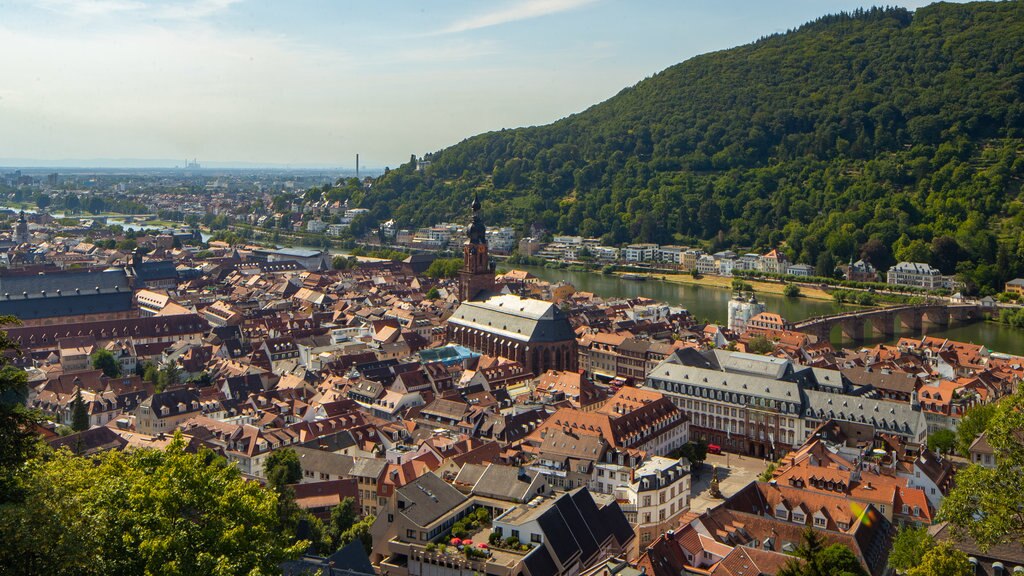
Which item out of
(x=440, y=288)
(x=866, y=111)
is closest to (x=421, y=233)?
(x=440, y=288)

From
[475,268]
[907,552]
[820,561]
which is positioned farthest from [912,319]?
[820,561]

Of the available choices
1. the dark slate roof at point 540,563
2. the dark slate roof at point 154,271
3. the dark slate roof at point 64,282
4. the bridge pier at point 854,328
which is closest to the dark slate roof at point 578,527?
the dark slate roof at point 540,563

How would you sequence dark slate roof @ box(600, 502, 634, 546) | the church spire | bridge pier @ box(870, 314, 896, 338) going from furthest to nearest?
1. bridge pier @ box(870, 314, 896, 338)
2. the church spire
3. dark slate roof @ box(600, 502, 634, 546)

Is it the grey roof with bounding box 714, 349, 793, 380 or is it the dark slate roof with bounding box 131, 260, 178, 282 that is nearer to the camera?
the grey roof with bounding box 714, 349, 793, 380

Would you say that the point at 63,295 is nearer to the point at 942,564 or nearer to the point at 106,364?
the point at 106,364

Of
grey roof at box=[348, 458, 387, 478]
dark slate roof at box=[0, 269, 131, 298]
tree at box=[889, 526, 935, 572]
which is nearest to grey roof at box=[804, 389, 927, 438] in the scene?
tree at box=[889, 526, 935, 572]

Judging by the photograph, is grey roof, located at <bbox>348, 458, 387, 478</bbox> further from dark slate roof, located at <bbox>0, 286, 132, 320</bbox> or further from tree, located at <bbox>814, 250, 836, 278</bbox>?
tree, located at <bbox>814, 250, 836, 278</bbox>

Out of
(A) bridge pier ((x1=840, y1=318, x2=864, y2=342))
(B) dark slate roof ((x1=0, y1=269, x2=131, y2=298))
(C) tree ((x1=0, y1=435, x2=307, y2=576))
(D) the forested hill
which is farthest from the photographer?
(D) the forested hill
